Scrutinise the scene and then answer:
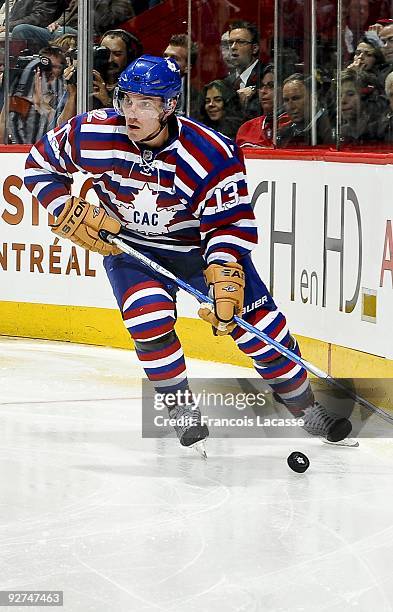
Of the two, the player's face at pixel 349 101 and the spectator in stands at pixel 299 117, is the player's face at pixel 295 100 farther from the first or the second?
the player's face at pixel 349 101

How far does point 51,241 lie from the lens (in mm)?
6699

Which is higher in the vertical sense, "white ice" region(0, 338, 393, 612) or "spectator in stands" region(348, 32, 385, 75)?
"spectator in stands" region(348, 32, 385, 75)

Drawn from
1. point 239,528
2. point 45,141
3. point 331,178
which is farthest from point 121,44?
point 239,528

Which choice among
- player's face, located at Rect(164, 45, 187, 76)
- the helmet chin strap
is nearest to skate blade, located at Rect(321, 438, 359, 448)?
the helmet chin strap

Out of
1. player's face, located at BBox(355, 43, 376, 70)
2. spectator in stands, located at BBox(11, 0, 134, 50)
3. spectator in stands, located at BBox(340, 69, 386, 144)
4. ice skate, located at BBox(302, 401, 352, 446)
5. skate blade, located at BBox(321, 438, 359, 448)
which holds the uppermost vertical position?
spectator in stands, located at BBox(11, 0, 134, 50)

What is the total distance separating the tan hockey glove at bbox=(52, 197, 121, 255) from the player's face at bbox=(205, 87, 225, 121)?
2.31 metres

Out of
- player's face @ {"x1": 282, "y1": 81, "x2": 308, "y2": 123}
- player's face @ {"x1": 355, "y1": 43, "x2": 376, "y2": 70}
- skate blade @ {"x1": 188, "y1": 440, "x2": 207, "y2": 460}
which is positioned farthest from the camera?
player's face @ {"x1": 282, "y1": 81, "x2": 308, "y2": 123}

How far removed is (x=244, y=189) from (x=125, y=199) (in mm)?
350

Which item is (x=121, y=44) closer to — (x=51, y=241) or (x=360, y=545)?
(x=51, y=241)

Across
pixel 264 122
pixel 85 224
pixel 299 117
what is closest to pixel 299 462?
pixel 85 224

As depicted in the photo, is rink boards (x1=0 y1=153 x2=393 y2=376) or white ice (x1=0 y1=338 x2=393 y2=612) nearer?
white ice (x1=0 y1=338 x2=393 y2=612)

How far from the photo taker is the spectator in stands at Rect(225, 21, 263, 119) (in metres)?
6.08

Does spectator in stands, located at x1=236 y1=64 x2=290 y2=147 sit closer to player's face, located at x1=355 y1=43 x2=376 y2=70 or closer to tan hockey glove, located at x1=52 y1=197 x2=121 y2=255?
player's face, located at x1=355 y1=43 x2=376 y2=70

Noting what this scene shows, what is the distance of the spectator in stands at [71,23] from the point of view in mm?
6777
